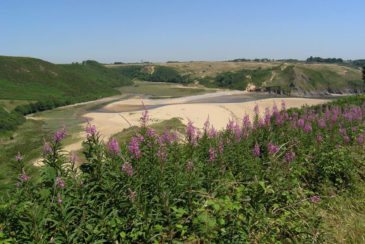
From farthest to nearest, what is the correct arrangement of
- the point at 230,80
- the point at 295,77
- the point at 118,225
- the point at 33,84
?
the point at 230,80 → the point at 295,77 → the point at 33,84 → the point at 118,225

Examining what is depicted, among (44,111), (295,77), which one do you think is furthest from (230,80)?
(44,111)

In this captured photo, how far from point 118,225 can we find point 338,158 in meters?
4.67

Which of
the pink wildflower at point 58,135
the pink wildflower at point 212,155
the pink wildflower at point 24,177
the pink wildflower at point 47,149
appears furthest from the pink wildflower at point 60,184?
the pink wildflower at point 212,155

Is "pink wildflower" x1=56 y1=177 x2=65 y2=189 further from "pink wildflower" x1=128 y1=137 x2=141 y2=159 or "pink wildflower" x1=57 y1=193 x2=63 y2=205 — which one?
"pink wildflower" x1=128 y1=137 x2=141 y2=159

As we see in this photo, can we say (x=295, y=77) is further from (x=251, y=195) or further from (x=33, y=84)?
(x=251, y=195)

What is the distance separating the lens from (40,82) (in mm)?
134000

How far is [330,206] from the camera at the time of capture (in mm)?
5805

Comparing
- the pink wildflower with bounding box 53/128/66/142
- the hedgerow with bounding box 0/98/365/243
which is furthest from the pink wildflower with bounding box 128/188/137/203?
the pink wildflower with bounding box 53/128/66/142

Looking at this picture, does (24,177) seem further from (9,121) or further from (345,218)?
(9,121)

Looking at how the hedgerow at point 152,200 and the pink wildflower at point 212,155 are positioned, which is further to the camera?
the pink wildflower at point 212,155

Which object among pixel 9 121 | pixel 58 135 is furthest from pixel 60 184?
pixel 9 121

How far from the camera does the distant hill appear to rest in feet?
379

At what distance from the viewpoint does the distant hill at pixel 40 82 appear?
115669mm

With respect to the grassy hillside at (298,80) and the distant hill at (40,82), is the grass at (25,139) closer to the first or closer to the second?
the distant hill at (40,82)
